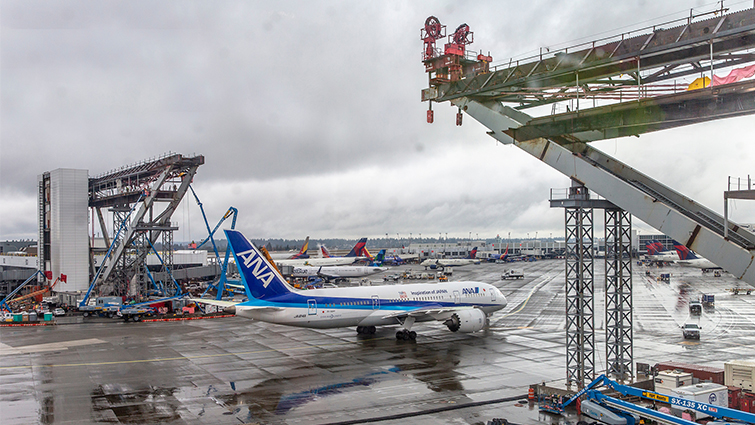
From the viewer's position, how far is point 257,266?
125 ft

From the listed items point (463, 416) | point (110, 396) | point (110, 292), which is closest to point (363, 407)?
point (463, 416)

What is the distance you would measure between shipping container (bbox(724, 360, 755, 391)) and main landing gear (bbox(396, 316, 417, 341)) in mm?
22107

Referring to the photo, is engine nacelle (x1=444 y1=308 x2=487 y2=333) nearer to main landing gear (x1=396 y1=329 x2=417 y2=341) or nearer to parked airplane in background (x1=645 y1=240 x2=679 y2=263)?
main landing gear (x1=396 y1=329 x2=417 y2=341)

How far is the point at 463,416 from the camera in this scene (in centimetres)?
2423

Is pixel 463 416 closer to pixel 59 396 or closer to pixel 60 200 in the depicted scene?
Result: pixel 59 396

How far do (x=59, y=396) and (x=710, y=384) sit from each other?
102 ft

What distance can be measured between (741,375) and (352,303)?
25.1 metres

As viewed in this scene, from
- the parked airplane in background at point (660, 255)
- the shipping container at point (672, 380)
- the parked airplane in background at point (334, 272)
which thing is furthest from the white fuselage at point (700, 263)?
the shipping container at point (672, 380)

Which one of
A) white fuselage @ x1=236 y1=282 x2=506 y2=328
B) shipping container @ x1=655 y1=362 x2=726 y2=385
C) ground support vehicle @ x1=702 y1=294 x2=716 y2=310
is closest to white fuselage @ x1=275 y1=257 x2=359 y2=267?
white fuselage @ x1=236 y1=282 x2=506 y2=328

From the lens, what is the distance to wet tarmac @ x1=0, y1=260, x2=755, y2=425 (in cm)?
2498

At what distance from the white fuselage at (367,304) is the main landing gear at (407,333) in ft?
2.19

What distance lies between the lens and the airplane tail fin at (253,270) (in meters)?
37.7

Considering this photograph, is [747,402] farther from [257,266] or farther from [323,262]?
[323,262]

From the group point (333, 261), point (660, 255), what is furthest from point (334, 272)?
point (660, 255)
